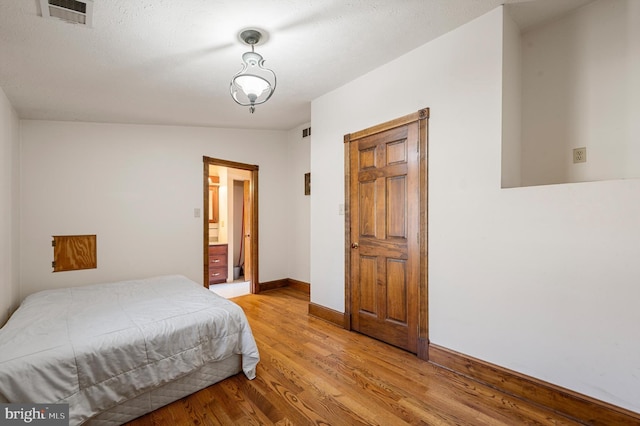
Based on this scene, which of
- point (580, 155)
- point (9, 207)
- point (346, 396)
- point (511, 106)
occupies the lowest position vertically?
point (346, 396)

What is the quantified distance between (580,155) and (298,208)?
359cm

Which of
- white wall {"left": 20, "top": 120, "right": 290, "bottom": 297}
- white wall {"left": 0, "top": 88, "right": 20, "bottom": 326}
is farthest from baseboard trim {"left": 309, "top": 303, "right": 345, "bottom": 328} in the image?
white wall {"left": 0, "top": 88, "right": 20, "bottom": 326}

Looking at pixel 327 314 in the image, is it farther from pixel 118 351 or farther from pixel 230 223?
pixel 230 223

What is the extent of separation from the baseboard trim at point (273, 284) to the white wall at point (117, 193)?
99cm

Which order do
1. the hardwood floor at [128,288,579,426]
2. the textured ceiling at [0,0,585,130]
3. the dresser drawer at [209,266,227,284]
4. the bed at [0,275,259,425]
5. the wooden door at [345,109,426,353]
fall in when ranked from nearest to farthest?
the bed at [0,275,259,425] → the hardwood floor at [128,288,579,426] → the textured ceiling at [0,0,585,130] → the wooden door at [345,109,426,353] → the dresser drawer at [209,266,227,284]

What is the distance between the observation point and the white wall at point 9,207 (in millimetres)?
2586

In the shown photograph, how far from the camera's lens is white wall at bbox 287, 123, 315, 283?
4.69 m

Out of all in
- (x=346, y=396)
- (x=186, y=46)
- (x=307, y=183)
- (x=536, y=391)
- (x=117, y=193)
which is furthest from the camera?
(x=307, y=183)

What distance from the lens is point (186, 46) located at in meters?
2.21

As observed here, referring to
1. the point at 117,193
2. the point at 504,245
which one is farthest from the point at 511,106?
the point at 117,193

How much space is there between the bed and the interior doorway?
1.94m

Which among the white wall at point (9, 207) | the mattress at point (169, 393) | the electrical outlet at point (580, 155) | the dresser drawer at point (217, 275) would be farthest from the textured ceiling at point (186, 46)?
the dresser drawer at point (217, 275)

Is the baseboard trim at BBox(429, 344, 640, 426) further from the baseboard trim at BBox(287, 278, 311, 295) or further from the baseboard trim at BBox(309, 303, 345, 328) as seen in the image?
the baseboard trim at BBox(287, 278, 311, 295)

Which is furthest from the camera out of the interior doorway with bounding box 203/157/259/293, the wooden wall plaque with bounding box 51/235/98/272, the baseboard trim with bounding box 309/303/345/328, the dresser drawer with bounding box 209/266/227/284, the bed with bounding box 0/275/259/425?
the dresser drawer with bounding box 209/266/227/284
